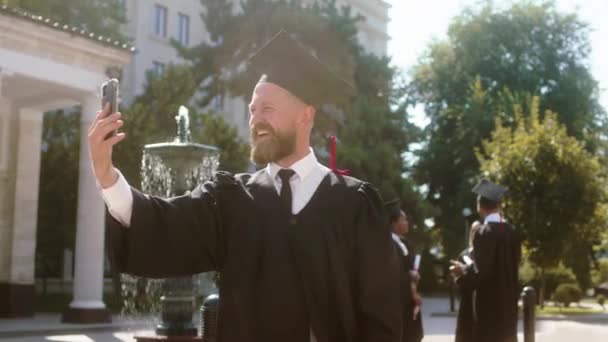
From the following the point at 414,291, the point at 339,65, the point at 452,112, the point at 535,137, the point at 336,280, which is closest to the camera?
the point at 336,280

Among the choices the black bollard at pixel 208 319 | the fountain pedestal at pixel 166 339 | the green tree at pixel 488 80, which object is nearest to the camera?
the black bollard at pixel 208 319

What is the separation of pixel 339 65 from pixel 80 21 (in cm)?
1004

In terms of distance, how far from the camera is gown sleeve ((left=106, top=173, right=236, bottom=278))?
3.73 meters

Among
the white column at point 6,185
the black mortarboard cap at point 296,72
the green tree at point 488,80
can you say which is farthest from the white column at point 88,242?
the green tree at point 488,80

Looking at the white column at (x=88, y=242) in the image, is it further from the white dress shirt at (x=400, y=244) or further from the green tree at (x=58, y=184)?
the white dress shirt at (x=400, y=244)

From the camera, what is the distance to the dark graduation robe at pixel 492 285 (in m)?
9.47

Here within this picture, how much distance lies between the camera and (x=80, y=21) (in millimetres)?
26984

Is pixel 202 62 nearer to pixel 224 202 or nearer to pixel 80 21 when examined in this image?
pixel 80 21

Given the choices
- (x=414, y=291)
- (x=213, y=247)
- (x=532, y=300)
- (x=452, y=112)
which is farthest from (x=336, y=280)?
(x=452, y=112)

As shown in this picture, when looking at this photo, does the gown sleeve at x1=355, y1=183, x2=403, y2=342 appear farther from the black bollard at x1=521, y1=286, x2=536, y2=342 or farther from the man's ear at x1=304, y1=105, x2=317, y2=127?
the black bollard at x1=521, y1=286, x2=536, y2=342

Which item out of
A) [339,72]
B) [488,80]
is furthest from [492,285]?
[488,80]

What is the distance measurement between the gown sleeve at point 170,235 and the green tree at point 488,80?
37021mm

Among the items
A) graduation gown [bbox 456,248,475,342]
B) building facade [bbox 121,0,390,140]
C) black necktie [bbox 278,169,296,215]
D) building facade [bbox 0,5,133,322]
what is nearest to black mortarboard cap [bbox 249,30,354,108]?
black necktie [bbox 278,169,296,215]

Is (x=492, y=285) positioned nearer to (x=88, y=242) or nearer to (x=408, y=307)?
(x=408, y=307)
